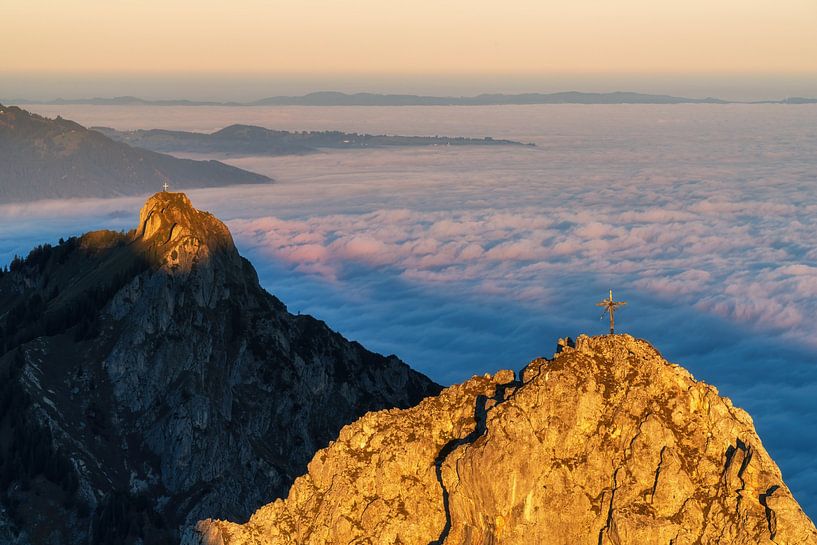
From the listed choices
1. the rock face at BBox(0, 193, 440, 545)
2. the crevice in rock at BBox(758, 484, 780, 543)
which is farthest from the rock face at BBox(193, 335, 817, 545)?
the rock face at BBox(0, 193, 440, 545)

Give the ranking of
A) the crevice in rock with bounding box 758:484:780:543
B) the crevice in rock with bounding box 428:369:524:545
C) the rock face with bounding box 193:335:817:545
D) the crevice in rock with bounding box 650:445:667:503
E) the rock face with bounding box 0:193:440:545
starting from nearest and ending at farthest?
1. the crevice in rock with bounding box 758:484:780:543
2. the rock face with bounding box 193:335:817:545
3. the crevice in rock with bounding box 650:445:667:503
4. the crevice in rock with bounding box 428:369:524:545
5. the rock face with bounding box 0:193:440:545

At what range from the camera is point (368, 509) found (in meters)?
84.7

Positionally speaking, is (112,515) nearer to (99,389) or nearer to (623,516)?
(99,389)

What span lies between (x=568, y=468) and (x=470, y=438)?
7.86 m

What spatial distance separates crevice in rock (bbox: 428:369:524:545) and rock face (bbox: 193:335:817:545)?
0.13 m

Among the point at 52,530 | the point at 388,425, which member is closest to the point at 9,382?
the point at 52,530

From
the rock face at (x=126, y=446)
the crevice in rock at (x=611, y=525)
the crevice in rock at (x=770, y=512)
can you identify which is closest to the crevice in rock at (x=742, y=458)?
the crevice in rock at (x=770, y=512)

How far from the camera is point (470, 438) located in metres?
84.1

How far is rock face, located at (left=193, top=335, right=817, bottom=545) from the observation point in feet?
248

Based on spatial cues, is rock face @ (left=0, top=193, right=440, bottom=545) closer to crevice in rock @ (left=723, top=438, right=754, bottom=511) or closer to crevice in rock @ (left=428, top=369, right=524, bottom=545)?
crevice in rock @ (left=428, top=369, right=524, bottom=545)

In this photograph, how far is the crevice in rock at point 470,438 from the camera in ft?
272

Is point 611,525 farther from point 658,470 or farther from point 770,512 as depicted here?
point 770,512

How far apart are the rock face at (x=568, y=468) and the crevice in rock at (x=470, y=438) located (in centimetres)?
13

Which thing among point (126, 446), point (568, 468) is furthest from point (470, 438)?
point (126, 446)
